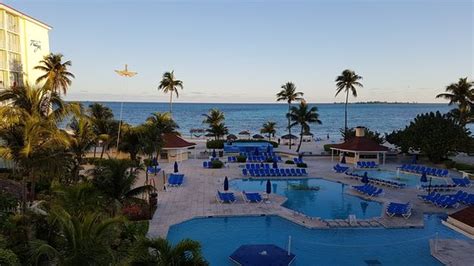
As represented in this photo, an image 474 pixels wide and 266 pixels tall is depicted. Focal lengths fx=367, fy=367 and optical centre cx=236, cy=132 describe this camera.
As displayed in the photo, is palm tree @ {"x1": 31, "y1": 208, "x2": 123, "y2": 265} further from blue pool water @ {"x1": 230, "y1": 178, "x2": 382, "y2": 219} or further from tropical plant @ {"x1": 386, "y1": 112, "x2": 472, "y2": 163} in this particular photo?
tropical plant @ {"x1": 386, "y1": 112, "x2": 472, "y2": 163}

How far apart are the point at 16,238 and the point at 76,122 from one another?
965 centimetres

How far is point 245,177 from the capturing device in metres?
30.4

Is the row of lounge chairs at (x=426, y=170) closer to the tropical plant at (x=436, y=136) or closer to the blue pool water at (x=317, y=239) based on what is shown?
the tropical plant at (x=436, y=136)

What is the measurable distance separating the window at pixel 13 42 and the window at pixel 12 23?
0.68m

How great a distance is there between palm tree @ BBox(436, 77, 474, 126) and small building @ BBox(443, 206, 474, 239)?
35374 mm

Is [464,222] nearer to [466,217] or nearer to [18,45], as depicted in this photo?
[466,217]

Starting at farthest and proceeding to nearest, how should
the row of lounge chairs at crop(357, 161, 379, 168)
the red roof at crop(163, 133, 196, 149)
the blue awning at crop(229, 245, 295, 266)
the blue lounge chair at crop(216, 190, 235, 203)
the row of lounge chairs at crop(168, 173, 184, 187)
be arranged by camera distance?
the red roof at crop(163, 133, 196, 149) → the row of lounge chairs at crop(357, 161, 379, 168) → the row of lounge chairs at crop(168, 173, 184, 187) → the blue lounge chair at crop(216, 190, 235, 203) → the blue awning at crop(229, 245, 295, 266)

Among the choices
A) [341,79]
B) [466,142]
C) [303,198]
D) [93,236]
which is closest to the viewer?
[93,236]

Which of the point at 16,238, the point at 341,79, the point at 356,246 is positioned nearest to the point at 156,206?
the point at 16,238

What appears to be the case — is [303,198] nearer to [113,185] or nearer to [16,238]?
[113,185]

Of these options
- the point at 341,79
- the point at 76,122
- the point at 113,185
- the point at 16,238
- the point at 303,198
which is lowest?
the point at 303,198

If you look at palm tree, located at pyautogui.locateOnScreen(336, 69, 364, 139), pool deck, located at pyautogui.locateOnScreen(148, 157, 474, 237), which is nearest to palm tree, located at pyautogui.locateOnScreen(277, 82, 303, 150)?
palm tree, located at pyautogui.locateOnScreen(336, 69, 364, 139)

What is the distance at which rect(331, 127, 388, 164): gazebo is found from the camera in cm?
3562

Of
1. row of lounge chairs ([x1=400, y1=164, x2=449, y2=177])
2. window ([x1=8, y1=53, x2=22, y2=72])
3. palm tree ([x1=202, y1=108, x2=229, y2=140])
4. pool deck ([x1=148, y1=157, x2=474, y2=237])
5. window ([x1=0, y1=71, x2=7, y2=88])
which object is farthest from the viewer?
palm tree ([x1=202, y1=108, x2=229, y2=140])
